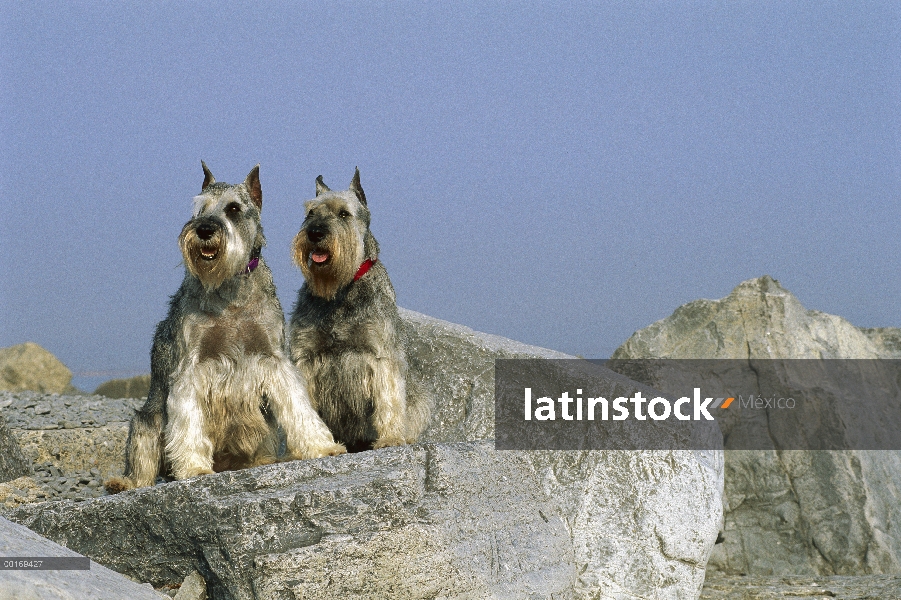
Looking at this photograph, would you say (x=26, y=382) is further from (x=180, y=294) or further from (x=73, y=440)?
(x=180, y=294)

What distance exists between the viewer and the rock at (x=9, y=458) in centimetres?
1168

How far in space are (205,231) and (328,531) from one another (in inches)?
107

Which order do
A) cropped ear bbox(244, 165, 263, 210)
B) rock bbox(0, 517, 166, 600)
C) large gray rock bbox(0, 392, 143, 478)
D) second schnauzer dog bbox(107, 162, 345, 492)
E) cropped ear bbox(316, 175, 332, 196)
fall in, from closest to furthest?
rock bbox(0, 517, 166, 600) → second schnauzer dog bbox(107, 162, 345, 492) → cropped ear bbox(244, 165, 263, 210) → cropped ear bbox(316, 175, 332, 196) → large gray rock bbox(0, 392, 143, 478)

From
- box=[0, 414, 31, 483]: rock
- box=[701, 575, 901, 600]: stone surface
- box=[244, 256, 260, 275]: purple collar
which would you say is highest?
box=[244, 256, 260, 275]: purple collar

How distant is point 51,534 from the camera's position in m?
8.43

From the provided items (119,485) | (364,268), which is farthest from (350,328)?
(119,485)

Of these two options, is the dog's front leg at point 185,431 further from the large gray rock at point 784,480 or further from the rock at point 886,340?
the rock at point 886,340

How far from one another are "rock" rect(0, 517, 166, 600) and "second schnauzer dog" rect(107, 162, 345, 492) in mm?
1737

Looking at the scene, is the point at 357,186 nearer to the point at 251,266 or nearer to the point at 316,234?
the point at 316,234

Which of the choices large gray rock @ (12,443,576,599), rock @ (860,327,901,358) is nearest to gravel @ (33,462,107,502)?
large gray rock @ (12,443,576,599)

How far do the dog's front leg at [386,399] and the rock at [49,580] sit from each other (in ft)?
9.55

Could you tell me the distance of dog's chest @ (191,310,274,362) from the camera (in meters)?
8.73

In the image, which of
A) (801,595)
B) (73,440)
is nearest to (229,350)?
(73,440)

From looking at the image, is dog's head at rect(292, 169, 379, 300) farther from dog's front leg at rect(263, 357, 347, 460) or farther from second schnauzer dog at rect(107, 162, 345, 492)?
dog's front leg at rect(263, 357, 347, 460)
